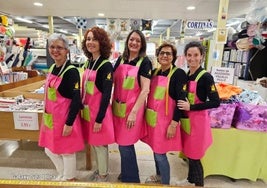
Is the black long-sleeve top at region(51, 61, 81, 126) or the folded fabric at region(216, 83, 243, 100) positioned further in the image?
the folded fabric at region(216, 83, 243, 100)

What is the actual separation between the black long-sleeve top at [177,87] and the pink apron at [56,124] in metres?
0.84

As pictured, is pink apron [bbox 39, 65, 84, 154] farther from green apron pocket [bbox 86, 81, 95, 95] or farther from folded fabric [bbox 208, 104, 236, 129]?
folded fabric [bbox 208, 104, 236, 129]

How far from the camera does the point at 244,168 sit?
2.27m

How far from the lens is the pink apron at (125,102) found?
1782 millimetres

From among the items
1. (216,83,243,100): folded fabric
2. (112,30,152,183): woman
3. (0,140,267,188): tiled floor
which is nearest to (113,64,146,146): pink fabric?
(112,30,152,183): woman

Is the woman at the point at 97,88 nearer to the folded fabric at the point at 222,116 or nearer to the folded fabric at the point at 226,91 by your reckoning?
the folded fabric at the point at 222,116

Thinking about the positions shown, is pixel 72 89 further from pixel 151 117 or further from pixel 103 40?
pixel 151 117

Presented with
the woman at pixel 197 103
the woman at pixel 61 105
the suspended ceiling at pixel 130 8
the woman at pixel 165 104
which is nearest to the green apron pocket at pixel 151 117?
the woman at pixel 165 104

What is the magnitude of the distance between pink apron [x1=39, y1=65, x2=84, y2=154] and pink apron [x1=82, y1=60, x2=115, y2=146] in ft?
0.31

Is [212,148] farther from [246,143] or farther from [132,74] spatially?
[132,74]

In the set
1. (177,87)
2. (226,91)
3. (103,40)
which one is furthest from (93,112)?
(226,91)

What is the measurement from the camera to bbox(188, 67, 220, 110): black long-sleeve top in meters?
1.73

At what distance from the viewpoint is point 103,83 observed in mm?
1748

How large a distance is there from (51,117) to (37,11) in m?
6.40
